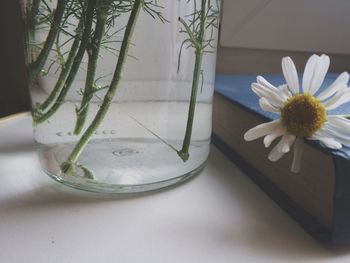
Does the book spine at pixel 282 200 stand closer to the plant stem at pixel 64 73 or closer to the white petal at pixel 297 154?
the white petal at pixel 297 154

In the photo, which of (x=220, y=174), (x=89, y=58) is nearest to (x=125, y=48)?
(x=89, y=58)

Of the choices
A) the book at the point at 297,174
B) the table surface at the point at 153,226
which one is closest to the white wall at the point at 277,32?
the book at the point at 297,174

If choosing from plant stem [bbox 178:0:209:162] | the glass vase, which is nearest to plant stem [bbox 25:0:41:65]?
the glass vase

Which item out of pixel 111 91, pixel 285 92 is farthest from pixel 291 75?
pixel 111 91

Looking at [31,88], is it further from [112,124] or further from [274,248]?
[274,248]

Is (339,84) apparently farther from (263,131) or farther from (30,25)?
(30,25)

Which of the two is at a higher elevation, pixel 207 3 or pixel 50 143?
pixel 207 3

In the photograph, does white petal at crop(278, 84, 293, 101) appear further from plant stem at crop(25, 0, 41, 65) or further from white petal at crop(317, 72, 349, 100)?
plant stem at crop(25, 0, 41, 65)
